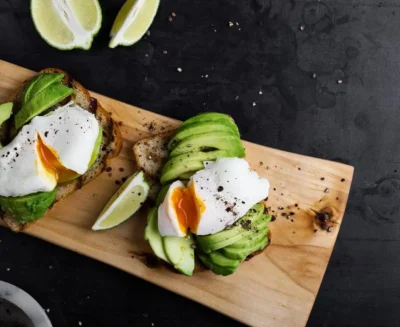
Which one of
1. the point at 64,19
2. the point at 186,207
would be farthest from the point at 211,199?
the point at 64,19

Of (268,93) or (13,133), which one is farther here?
(268,93)

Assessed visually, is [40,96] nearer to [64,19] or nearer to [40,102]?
[40,102]

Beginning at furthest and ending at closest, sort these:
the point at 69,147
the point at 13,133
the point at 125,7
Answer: the point at 125,7, the point at 13,133, the point at 69,147

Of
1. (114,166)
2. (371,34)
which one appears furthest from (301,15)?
(114,166)

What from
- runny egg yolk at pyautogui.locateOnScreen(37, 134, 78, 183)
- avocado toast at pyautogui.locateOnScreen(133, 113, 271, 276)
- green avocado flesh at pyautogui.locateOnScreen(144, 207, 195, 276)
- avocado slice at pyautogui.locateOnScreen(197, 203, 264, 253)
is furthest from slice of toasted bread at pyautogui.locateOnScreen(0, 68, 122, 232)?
avocado slice at pyautogui.locateOnScreen(197, 203, 264, 253)

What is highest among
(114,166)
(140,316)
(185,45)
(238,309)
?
(185,45)

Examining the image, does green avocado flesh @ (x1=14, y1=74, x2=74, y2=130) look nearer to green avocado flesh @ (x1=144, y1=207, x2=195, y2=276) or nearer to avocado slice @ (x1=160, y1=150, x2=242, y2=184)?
avocado slice @ (x1=160, y1=150, x2=242, y2=184)

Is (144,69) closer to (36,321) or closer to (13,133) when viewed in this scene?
(13,133)
